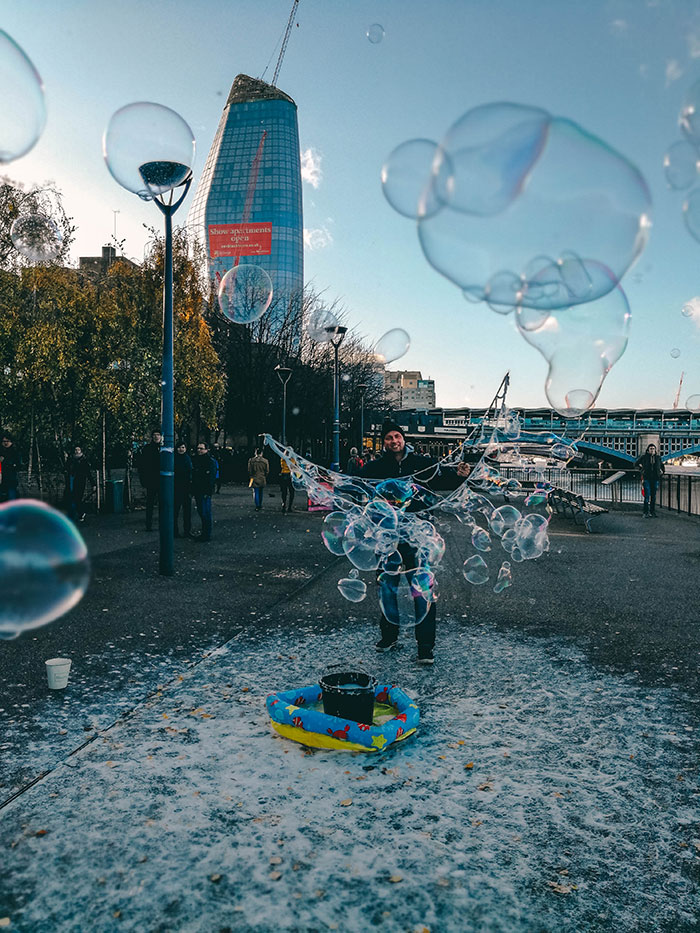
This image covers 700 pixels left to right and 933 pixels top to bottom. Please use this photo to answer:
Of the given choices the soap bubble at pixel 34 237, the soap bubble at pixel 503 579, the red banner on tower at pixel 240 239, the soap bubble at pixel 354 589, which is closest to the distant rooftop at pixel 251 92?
the red banner on tower at pixel 240 239

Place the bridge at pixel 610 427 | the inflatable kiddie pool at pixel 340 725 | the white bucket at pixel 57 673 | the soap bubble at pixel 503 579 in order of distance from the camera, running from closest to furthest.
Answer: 1. the inflatable kiddie pool at pixel 340 725
2. the white bucket at pixel 57 673
3. the soap bubble at pixel 503 579
4. the bridge at pixel 610 427

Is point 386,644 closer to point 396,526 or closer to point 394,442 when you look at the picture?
point 396,526

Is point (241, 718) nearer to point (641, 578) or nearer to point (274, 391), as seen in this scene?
point (641, 578)

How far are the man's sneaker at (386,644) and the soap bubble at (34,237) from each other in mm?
12596

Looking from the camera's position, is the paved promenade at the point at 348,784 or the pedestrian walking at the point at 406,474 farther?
the pedestrian walking at the point at 406,474

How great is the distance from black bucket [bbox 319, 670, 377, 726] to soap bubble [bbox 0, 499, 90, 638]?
5.31ft

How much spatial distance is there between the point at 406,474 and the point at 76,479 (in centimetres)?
1141

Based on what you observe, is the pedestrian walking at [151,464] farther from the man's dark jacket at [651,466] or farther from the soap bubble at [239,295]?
the man's dark jacket at [651,466]

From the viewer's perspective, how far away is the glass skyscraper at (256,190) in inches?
5748

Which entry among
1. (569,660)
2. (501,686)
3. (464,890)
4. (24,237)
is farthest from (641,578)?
(24,237)

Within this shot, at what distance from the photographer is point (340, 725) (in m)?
4.09

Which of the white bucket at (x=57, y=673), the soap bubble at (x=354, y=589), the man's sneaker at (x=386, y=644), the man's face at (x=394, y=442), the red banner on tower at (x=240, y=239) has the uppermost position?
the red banner on tower at (x=240, y=239)

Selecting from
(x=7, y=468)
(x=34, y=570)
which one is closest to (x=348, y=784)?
(x=34, y=570)

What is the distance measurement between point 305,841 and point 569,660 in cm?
344
